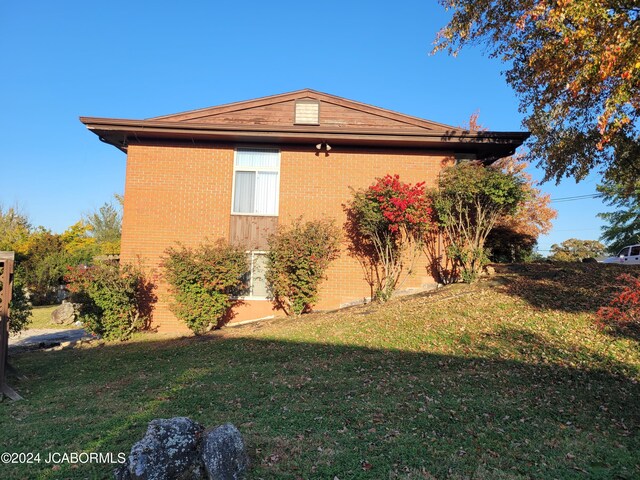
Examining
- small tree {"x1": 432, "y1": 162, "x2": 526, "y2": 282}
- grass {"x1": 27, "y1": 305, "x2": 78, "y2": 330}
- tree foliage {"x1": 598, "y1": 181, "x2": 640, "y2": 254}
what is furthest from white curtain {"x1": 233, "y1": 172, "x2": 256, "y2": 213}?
tree foliage {"x1": 598, "y1": 181, "x2": 640, "y2": 254}

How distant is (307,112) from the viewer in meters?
12.2

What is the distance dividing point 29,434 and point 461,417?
15.8 ft

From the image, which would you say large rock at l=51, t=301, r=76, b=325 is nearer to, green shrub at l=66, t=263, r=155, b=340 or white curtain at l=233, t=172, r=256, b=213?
green shrub at l=66, t=263, r=155, b=340

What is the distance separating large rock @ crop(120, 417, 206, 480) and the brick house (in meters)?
8.11

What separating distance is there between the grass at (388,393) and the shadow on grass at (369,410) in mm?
20

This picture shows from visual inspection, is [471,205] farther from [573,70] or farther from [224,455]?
[224,455]

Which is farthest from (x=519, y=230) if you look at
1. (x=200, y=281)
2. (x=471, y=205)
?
(x=200, y=281)

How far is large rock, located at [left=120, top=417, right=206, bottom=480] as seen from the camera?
3.09 m

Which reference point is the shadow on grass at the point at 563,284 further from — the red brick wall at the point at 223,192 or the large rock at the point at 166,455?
the large rock at the point at 166,455

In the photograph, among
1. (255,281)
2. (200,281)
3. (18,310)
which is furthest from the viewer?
(255,281)

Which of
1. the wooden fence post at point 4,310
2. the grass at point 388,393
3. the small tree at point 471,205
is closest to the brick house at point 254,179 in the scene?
the small tree at point 471,205

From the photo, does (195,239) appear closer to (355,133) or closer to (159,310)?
(159,310)

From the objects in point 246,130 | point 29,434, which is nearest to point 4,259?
point 29,434

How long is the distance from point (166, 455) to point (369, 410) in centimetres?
235
